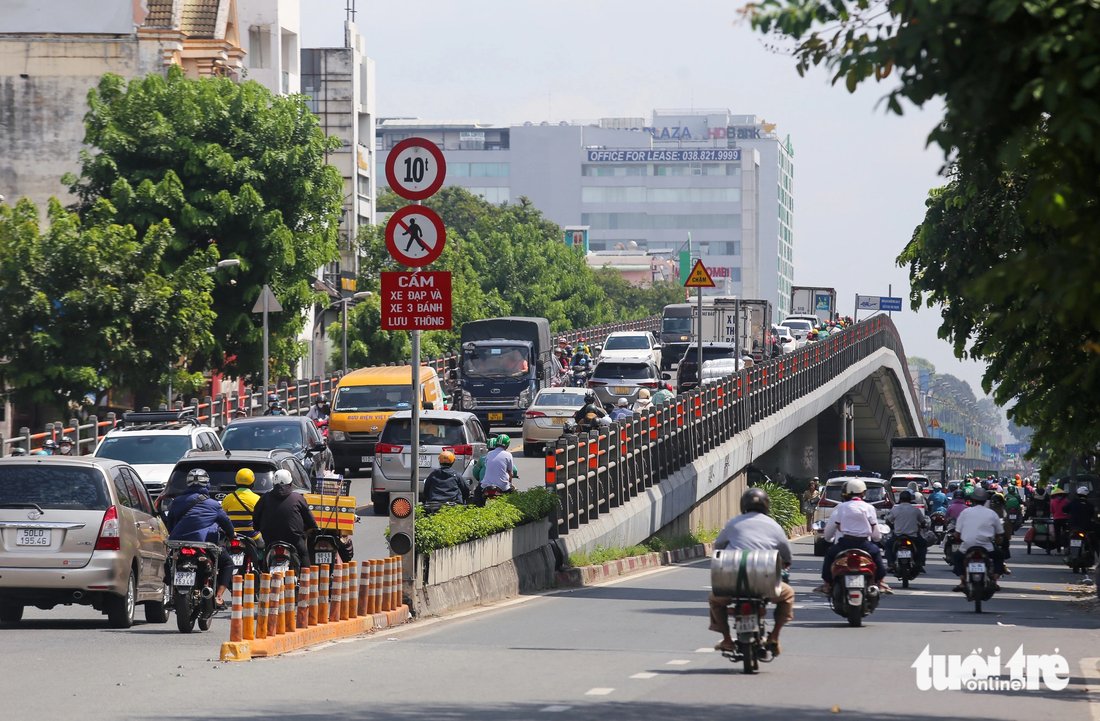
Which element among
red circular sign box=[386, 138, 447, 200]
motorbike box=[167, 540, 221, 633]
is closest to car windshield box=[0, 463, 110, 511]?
motorbike box=[167, 540, 221, 633]

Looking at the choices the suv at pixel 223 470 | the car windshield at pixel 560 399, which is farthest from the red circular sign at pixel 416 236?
the car windshield at pixel 560 399

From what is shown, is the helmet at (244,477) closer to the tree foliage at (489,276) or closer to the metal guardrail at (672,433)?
the metal guardrail at (672,433)

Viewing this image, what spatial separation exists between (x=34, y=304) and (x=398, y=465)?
43.3ft

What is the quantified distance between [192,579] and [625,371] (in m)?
40.0

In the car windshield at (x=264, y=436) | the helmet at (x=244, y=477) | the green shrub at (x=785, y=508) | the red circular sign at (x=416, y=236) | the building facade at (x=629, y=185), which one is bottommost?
the green shrub at (x=785, y=508)

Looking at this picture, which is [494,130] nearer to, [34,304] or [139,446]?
[34,304]

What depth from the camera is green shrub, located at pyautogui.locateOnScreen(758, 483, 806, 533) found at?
1882 inches

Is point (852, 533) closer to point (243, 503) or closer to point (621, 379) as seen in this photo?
point (243, 503)

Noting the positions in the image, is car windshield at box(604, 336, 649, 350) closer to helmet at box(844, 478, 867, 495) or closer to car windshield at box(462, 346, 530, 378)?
car windshield at box(462, 346, 530, 378)

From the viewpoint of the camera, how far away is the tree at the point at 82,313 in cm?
4053

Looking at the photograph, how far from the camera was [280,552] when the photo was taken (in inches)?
656

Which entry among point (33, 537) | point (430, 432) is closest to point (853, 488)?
point (33, 537)

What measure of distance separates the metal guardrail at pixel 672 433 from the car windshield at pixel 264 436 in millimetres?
5215

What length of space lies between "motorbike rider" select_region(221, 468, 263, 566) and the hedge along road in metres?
4.99
